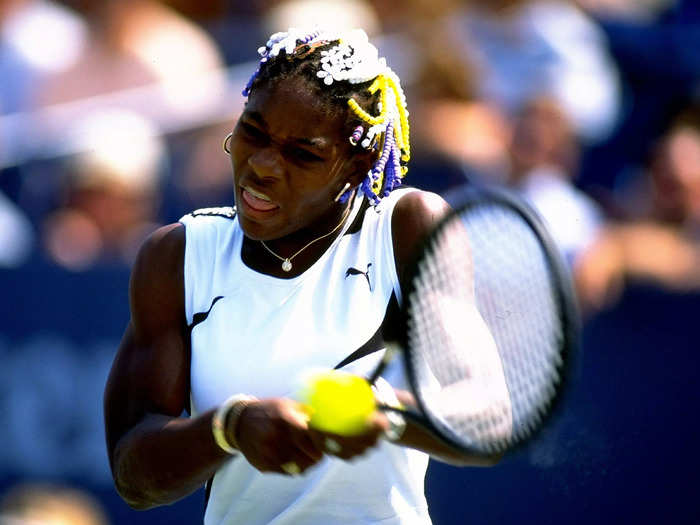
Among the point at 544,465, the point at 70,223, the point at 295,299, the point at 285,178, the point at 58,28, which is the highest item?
the point at 285,178

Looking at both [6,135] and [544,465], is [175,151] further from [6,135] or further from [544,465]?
[544,465]

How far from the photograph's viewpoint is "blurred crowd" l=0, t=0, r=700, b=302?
4555 millimetres

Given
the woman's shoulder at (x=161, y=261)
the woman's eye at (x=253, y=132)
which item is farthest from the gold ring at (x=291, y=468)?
the woman's eye at (x=253, y=132)

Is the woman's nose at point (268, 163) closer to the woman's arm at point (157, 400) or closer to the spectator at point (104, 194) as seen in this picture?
the woman's arm at point (157, 400)

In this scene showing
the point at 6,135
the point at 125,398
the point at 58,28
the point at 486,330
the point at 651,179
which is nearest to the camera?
the point at 486,330

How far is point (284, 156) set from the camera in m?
2.66

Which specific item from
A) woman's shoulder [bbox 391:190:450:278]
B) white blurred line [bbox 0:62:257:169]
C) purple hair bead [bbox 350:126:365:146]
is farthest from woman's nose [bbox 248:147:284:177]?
white blurred line [bbox 0:62:257:169]

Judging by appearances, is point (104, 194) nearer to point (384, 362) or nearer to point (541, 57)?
point (541, 57)

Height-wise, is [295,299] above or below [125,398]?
above

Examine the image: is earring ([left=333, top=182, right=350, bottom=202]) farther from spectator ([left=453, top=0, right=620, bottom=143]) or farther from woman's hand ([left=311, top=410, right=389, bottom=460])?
spectator ([left=453, top=0, right=620, bottom=143])

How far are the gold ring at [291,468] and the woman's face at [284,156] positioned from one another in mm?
596

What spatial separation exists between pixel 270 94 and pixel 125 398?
78 cm

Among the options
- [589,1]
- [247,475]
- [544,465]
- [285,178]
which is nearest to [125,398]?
[247,475]

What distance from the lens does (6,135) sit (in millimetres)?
5000
